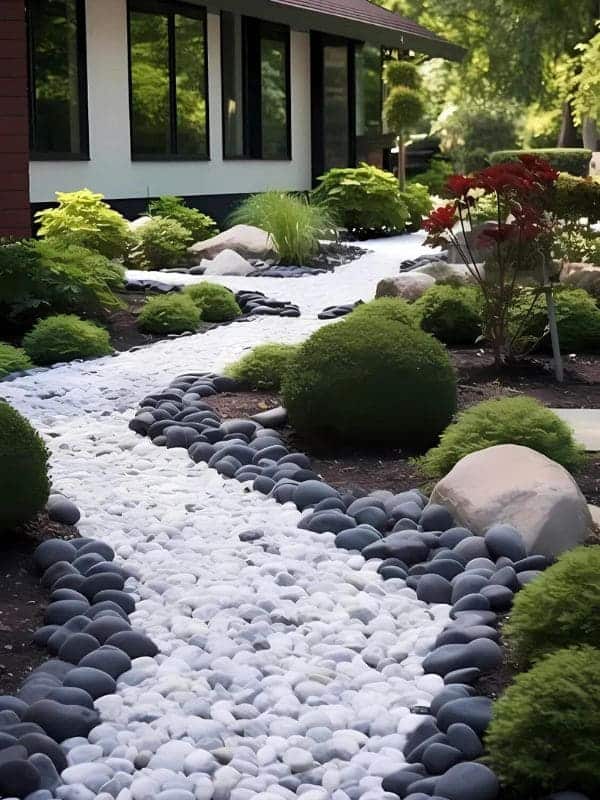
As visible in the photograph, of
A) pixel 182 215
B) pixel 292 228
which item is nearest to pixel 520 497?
pixel 292 228

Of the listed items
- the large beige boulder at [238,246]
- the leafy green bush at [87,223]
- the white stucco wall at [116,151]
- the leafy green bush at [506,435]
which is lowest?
the leafy green bush at [506,435]

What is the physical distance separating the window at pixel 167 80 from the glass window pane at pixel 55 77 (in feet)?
3.88

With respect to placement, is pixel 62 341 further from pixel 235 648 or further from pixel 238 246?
pixel 238 246

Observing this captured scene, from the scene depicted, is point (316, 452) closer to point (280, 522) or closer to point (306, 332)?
point (280, 522)

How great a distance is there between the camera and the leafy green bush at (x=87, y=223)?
40.8 ft

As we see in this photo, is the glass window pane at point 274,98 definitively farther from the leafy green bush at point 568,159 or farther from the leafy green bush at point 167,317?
the leafy green bush at point 167,317

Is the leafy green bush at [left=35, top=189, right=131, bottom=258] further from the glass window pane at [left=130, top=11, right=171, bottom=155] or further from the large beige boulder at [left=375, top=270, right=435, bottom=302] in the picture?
the glass window pane at [left=130, top=11, right=171, bottom=155]

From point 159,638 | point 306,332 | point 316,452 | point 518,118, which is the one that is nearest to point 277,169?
point 306,332

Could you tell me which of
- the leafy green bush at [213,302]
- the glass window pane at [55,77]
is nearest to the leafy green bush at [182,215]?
the glass window pane at [55,77]

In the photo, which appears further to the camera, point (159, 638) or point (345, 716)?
point (159, 638)

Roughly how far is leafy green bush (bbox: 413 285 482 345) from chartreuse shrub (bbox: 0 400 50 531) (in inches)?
168

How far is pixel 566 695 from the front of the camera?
2.90 metres

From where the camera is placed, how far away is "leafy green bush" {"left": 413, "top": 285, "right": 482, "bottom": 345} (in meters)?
8.45

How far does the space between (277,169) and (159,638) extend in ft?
55.2
